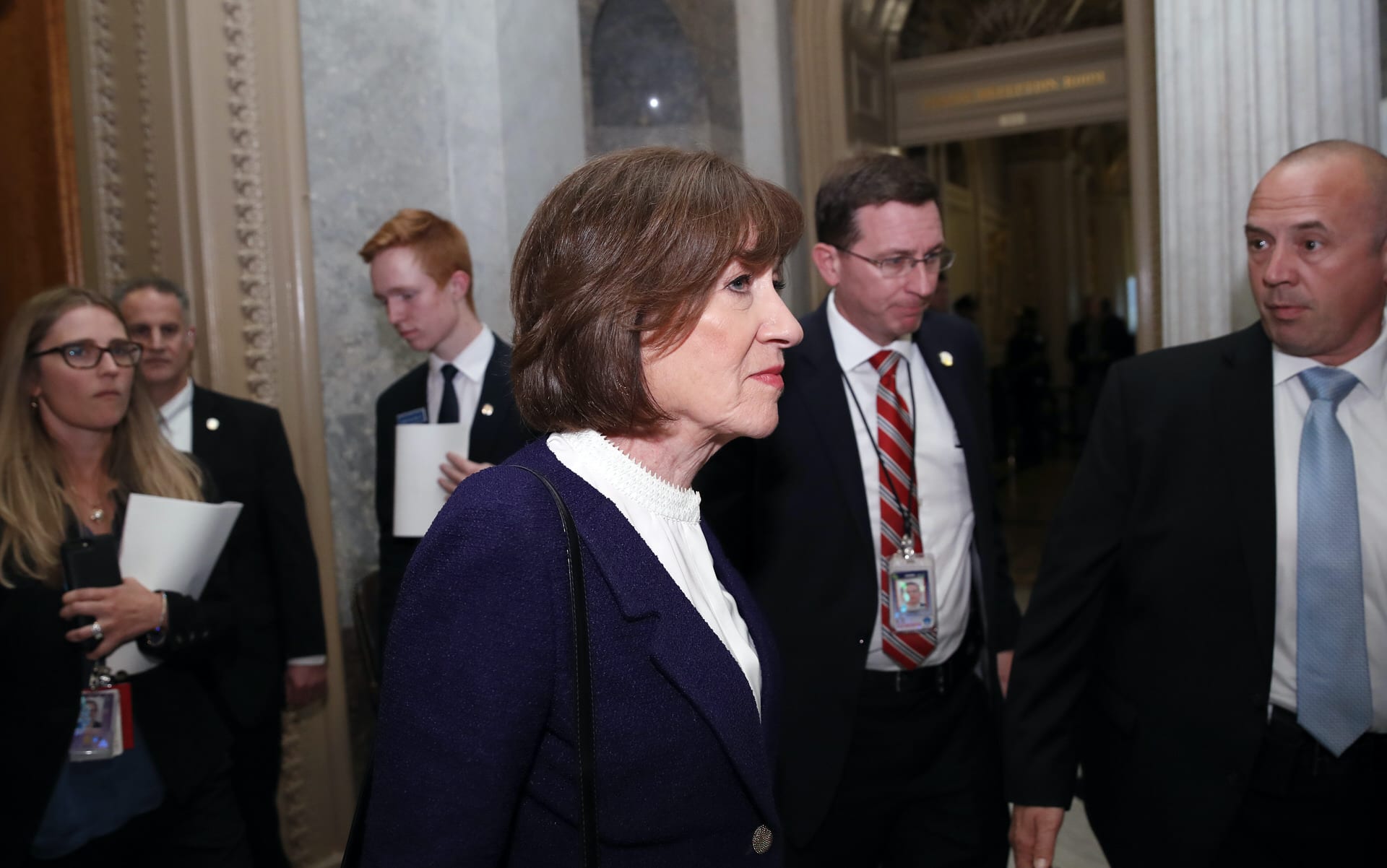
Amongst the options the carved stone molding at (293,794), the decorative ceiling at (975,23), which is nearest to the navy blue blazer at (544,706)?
the carved stone molding at (293,794)

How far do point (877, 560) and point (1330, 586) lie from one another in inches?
33.8

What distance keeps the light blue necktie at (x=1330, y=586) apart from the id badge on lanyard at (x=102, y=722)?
2.29m

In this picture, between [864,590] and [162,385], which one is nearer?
[864,590]

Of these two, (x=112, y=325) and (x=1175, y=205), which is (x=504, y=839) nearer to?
(x=112, y=325)

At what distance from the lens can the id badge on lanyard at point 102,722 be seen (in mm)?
2150

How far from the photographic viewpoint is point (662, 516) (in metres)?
1.33

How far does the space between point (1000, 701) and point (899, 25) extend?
200 inches

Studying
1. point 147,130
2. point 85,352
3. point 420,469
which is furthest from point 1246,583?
point 147,130

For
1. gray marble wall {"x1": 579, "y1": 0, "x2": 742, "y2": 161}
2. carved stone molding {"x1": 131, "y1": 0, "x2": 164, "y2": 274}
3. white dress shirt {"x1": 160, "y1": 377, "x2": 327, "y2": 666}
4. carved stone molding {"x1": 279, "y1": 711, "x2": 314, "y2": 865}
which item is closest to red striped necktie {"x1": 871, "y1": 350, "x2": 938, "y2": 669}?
white dress shirt {"x1": 160, "y1": 377, "x2": 327, "y2": 666}

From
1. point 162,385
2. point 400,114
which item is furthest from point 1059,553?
point 400,114

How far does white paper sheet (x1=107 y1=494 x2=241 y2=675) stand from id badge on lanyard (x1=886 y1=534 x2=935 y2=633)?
147 centimetres

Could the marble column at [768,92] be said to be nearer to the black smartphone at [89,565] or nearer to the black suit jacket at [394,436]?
the black suit jacket at [394,436]

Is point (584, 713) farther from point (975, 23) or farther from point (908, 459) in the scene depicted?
point (975, 23)

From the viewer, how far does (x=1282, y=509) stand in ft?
6.29
